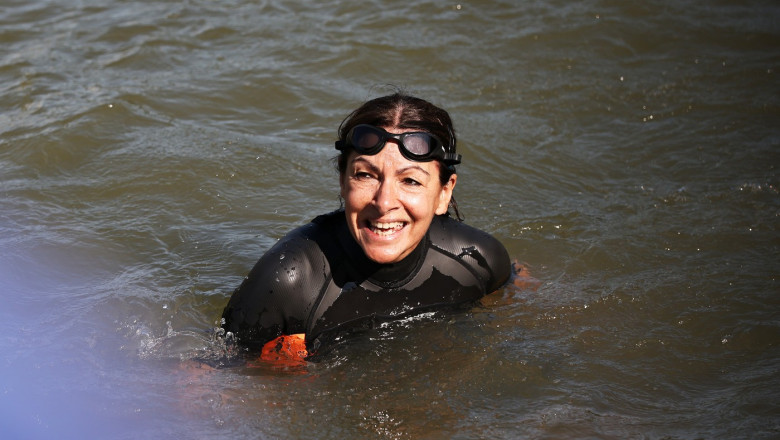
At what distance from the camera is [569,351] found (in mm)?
4391

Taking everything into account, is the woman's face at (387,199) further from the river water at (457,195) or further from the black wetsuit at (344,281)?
the river water at (457,195)

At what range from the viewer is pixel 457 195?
6324mm

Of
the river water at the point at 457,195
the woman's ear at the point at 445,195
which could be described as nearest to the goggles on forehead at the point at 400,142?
the woman's ear at the point at 445,195

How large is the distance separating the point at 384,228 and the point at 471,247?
0.79 m

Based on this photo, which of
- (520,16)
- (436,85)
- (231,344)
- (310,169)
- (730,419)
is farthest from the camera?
(520,16)

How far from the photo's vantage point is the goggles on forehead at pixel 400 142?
3828mm

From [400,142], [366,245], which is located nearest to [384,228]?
[366,245]

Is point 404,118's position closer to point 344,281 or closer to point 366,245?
point 366,245

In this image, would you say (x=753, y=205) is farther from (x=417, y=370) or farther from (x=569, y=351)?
(x=417, y=370)

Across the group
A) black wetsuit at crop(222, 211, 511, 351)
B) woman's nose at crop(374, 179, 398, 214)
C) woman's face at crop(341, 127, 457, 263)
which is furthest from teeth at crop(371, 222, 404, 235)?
black wetsuit at crop(222, 211, 511, 351)

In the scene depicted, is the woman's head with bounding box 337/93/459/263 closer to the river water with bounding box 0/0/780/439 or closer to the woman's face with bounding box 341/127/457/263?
the woman's face with bounding box 341/127/457/263

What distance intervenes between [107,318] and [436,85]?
4.20 meters

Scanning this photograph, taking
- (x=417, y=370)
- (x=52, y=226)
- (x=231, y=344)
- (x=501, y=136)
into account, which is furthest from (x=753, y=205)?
(x=52, y=226)

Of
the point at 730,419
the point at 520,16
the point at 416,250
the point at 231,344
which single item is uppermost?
the point at 520,16
